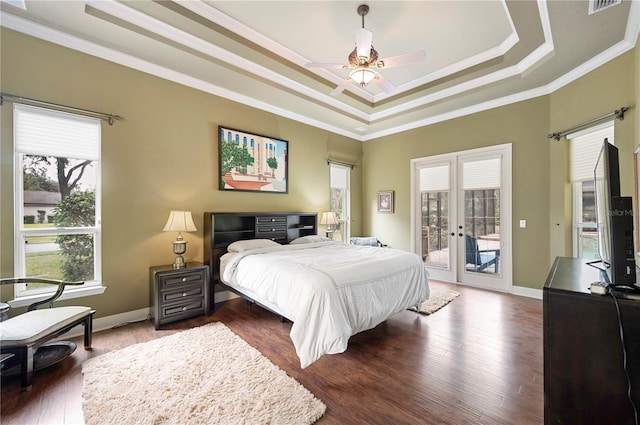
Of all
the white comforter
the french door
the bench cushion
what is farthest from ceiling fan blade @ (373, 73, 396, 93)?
the bench cushion

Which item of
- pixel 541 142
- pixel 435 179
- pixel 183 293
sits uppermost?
pixel 541 142

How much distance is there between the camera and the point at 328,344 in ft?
6.75

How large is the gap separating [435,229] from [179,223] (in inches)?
180

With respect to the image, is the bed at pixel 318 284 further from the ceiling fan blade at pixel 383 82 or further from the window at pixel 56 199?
the ceiling fan blade at pixel 383 82

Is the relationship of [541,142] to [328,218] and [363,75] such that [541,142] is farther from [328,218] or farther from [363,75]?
[328,218]

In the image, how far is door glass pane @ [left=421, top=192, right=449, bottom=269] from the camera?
508 centimetres

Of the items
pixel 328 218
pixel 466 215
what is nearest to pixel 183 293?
pixel 328 218

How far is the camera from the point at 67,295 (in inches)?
110

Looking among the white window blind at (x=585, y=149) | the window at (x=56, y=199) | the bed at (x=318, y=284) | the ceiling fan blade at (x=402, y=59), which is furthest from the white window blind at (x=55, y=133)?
the white window blind at (x=585, y=149)

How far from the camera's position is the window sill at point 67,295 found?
2.57 meters

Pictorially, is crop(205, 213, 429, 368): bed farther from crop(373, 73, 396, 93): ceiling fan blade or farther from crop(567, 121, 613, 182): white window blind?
crop(567, 121, 613, 182): white window blind

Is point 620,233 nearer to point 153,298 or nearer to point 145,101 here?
point 153,298

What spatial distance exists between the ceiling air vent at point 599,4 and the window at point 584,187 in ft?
4.88

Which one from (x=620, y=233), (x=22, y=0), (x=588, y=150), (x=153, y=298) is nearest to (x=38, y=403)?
(x=153, y=298)
